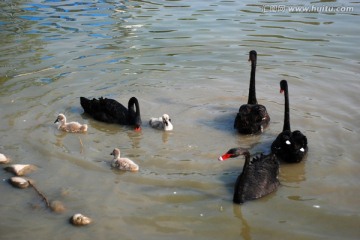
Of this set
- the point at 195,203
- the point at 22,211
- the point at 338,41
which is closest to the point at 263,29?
the point at 338,41

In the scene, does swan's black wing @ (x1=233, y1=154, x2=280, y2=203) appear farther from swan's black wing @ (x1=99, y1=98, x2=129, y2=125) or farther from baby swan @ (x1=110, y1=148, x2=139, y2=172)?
swan's black wing @ (x1=99, y1=98, x2=129, y2=125)

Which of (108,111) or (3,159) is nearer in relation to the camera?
(3,159)

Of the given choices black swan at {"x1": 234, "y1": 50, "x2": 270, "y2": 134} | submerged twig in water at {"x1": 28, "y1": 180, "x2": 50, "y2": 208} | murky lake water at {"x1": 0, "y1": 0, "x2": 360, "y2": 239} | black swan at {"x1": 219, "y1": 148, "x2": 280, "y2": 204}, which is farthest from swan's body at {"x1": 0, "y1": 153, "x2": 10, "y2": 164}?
black swan at {"x1": 234, "y1": 50, "x2": 270, "y2": 134}

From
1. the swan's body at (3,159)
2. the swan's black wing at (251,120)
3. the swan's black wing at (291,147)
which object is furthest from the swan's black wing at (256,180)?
the swan's body at (3,159)

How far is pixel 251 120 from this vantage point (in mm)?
6391

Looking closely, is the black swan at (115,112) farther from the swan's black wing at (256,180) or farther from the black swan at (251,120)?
the swan's black wing at (256,180)

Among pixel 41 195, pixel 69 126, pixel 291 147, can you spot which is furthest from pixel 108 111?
pixel 291 147

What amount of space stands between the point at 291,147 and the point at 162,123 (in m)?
1.89

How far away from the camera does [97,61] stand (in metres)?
9.60

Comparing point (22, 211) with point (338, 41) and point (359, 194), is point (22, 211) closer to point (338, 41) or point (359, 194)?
point (359, 194)

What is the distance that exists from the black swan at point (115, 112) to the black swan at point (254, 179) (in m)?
2.10

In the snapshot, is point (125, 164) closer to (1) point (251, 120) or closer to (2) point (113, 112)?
(2) point (113, 112)

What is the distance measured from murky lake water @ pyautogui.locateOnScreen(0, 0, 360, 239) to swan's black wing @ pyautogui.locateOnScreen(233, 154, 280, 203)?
0.12 metres

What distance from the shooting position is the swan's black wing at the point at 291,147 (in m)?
5.62
